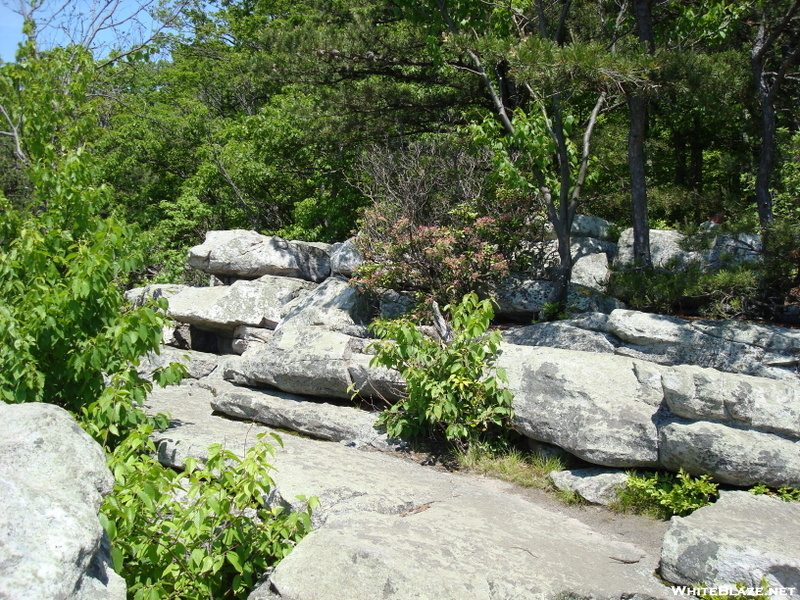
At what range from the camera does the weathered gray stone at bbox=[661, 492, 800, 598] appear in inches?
174

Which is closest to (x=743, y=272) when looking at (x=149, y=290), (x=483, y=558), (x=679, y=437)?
(x=679, y=437)

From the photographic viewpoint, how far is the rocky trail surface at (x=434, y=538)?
414 centimetres

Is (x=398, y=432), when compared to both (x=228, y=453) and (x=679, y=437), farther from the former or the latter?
(x=228, y=453)

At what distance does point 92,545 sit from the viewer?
3090 millimetres

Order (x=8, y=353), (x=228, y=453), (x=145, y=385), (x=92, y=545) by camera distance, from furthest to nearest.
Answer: (x=145, y=385) < (x=8, y=353) < (x=228, y=453) < (x=92, y=545)

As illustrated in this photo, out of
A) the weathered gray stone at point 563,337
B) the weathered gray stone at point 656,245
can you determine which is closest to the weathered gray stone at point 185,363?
the weathered gray stone at point 563,337

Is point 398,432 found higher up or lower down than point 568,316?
lower down

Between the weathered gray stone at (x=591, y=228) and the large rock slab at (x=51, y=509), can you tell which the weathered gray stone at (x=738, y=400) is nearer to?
the large rock slab at (x=51, y=509)

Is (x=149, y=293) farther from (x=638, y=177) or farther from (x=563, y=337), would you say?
(x=638, y=177)

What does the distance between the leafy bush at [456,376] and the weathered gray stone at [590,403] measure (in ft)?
0.91

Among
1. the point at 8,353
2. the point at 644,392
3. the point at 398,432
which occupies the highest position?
the point at 8,353

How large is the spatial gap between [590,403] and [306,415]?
125 inches

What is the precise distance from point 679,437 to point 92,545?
15.0ft

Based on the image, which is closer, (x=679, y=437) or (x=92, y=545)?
(x=92, y=545)
